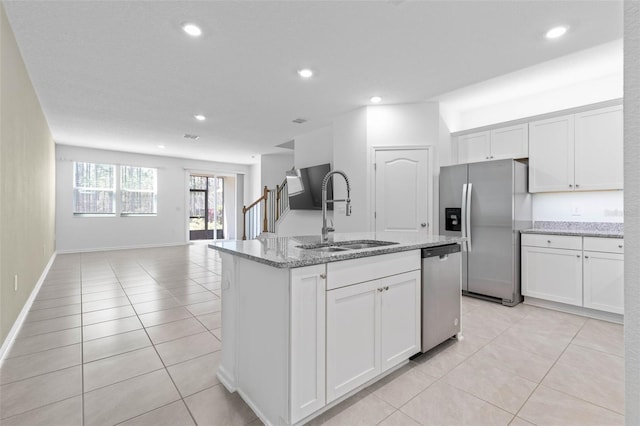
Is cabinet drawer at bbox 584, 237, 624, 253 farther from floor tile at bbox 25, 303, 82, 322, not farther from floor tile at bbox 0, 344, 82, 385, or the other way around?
floor tile at bbox 25, 303, 82, 322

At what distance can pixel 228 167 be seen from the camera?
32.9 ft

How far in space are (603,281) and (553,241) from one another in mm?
584

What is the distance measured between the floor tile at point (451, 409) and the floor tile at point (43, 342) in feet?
9.22

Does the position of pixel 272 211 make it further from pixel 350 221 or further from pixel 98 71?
pixel 98 71


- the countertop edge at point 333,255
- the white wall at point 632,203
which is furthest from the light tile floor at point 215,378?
the white wall at point 632,203

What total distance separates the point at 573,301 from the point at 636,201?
3.82 m

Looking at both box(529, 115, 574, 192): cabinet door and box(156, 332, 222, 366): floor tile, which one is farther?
box(529, 115, 574, 192): cabinet door

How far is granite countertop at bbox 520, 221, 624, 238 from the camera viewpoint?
3294 mm

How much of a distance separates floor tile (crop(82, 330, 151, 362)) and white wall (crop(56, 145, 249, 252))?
21.1 feet

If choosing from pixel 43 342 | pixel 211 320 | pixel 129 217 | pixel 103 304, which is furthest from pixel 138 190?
pixel 211 320

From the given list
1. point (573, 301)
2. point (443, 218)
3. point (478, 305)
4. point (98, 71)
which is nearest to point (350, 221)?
point (443, 218)

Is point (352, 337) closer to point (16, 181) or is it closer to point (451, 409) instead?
point (451, 409)

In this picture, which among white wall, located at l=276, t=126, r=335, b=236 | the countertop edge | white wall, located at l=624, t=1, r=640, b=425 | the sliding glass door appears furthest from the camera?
the sliding glass door

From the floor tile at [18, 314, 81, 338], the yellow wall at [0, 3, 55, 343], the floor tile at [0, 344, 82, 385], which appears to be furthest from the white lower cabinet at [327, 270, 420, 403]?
the floor tile at [18, 314, 81, 338]
